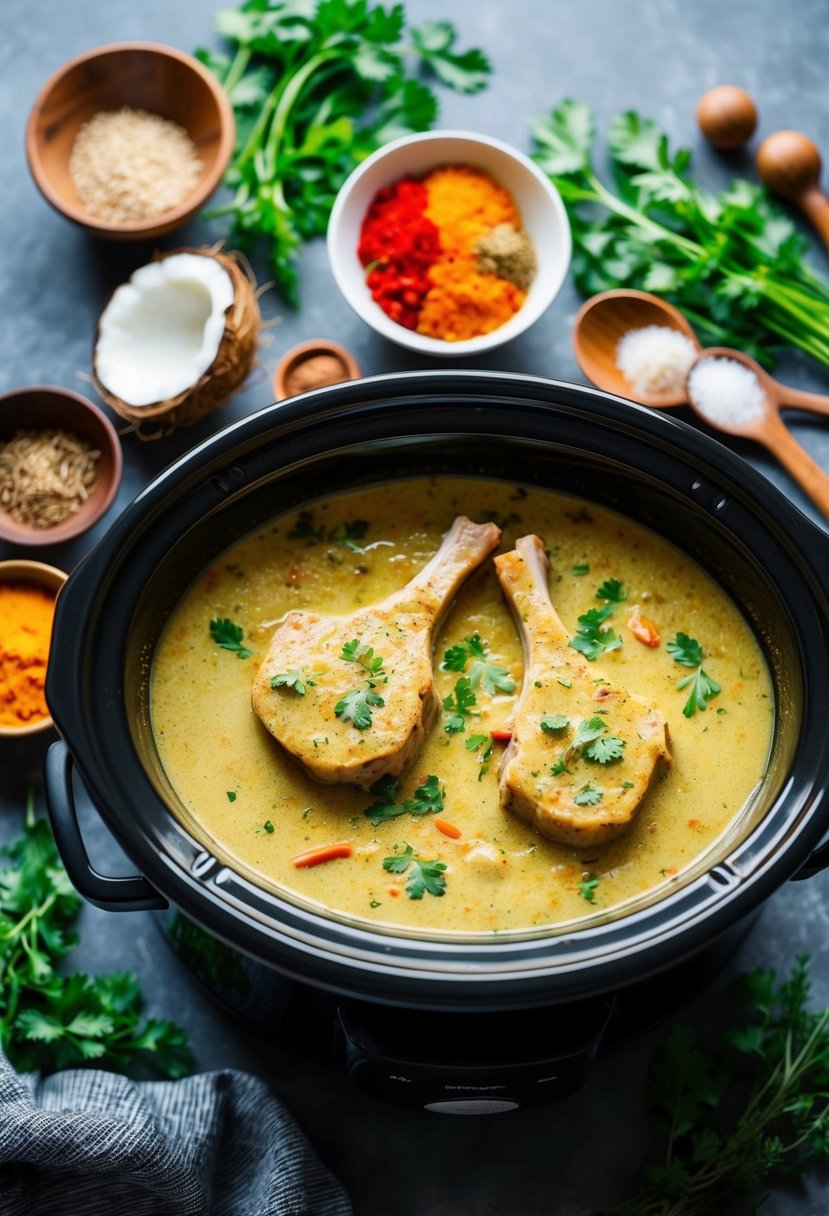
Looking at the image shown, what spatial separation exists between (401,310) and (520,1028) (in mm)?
1643

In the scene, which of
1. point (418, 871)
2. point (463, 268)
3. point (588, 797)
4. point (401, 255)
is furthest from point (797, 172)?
point (418, 871)

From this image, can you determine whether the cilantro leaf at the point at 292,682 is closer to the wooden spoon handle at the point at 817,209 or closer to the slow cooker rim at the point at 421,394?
the slow cooker rim at the point at 421,394

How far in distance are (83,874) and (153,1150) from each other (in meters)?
0.66

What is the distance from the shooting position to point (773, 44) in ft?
11.0

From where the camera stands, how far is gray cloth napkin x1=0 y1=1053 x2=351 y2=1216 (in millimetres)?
2520

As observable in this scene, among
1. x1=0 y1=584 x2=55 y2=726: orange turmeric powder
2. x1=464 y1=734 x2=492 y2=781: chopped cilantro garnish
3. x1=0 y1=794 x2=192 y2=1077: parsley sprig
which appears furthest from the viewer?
x1=0 y1=584 x2=55 y2=726: orange turmeric powder

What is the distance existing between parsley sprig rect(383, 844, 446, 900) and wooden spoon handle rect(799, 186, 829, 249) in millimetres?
1889

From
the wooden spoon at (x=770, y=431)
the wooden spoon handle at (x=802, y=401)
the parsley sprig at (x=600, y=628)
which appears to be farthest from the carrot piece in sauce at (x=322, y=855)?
the wooden spoon handle at (x=802, y=401)

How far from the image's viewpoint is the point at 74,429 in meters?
3.02

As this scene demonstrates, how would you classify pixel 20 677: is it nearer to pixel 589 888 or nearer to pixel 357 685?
pixel 357 685

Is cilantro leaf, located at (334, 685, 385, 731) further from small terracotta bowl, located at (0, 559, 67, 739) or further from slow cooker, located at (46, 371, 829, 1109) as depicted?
small terracotta bowl, located at (0, 559, 67, 739)

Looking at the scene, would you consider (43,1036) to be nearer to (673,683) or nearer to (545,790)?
(545,790)

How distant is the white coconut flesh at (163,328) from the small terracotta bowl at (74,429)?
0.08m

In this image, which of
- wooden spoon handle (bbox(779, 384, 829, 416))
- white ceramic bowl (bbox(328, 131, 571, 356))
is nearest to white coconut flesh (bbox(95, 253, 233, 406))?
white ceramic bowl (bbox(328, 131, 571, 356))
